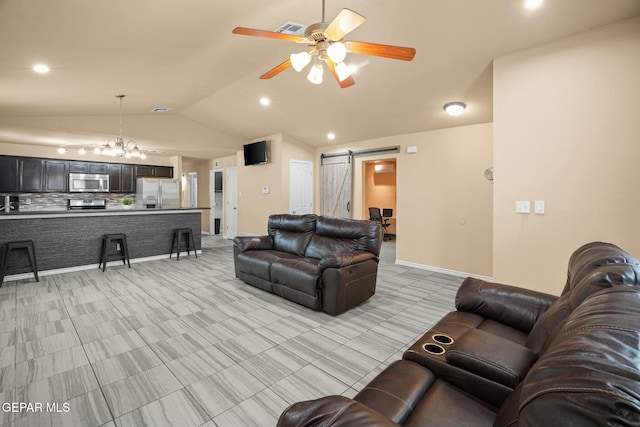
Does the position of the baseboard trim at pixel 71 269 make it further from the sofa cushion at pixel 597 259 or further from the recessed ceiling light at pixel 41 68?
the sofa cushion at pixel 597 259

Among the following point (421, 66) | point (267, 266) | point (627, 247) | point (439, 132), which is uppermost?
point (421, 66)

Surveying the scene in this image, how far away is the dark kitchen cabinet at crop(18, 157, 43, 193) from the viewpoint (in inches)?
256

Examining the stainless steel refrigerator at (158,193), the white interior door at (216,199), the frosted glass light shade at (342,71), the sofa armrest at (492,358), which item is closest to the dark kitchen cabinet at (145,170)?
the stainless steel refrigerator at (158,193)

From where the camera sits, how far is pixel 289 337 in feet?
8.77

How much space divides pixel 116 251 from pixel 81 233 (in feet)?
2.03

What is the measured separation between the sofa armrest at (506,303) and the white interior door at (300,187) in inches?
202

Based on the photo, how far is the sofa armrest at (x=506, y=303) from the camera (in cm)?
185

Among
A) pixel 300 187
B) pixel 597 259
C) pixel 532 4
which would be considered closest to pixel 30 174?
pixel 300 187

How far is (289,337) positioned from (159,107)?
5392mm

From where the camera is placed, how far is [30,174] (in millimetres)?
6613

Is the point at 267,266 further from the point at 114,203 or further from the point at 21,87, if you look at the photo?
the point at 114,203

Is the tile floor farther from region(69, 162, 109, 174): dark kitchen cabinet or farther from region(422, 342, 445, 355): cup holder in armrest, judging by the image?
region(69, 162, 109, 174): dark kitchen cabinet

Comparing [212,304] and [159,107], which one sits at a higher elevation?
[159,107]

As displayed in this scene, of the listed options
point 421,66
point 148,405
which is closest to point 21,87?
point 148,405
